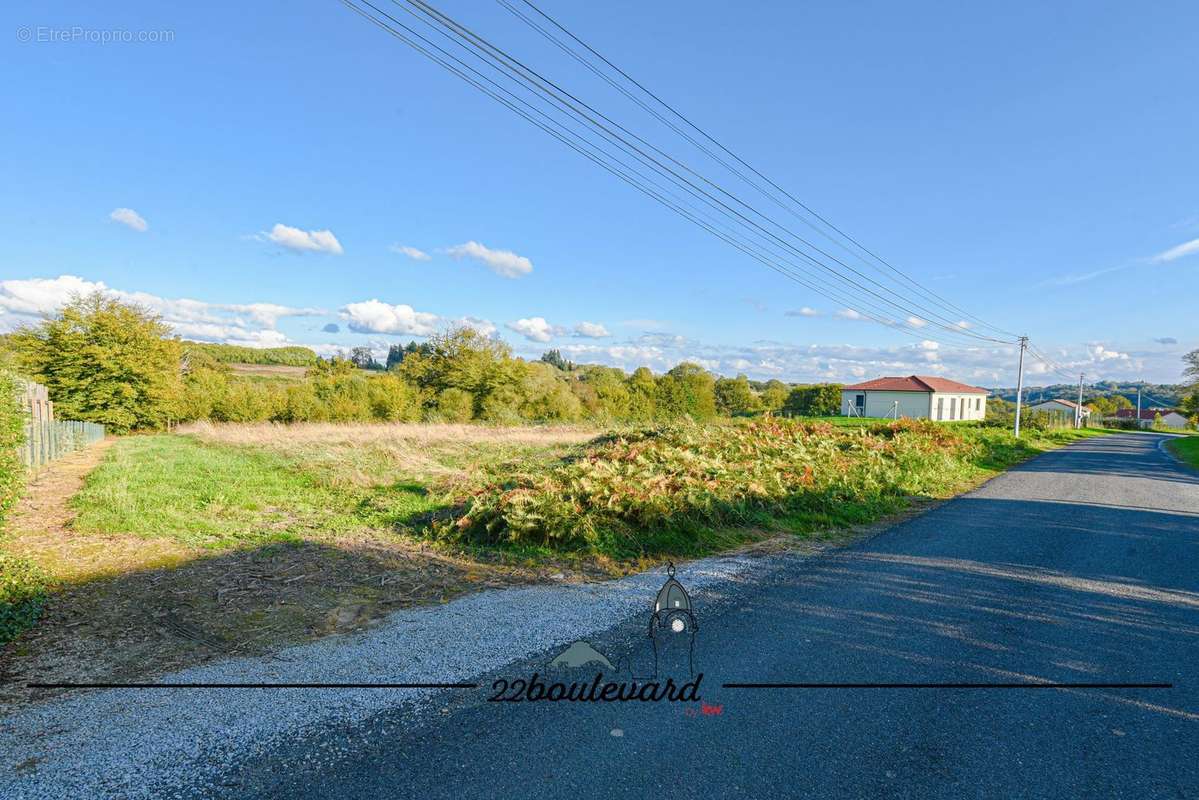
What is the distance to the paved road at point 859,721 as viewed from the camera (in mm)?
2746

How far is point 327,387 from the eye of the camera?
44.8m

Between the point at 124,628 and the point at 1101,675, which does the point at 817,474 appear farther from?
the point at 124,628

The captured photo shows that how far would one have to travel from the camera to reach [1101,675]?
156 inches

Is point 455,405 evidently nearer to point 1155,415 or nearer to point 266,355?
point 266,355

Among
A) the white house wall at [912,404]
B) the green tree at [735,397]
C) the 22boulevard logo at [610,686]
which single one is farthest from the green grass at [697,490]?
the green tree at [735,397]

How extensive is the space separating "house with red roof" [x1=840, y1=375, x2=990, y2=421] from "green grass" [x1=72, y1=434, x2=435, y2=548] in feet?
207

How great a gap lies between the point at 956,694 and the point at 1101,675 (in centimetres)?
125

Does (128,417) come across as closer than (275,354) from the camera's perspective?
Yes

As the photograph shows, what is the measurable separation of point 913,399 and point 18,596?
7026cm

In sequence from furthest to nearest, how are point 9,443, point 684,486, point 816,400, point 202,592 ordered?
point 816,400
point 684,486
point 9,443
point 202,592

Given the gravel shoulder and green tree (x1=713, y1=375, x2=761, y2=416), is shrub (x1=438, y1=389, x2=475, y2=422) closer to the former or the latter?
green tree (x1=713, y1=375, x2=761, y2=416)

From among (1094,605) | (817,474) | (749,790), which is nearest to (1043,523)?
(817,474)

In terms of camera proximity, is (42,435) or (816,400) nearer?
(42,435)

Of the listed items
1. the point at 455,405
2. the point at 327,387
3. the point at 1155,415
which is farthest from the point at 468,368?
the point at 1155,415
